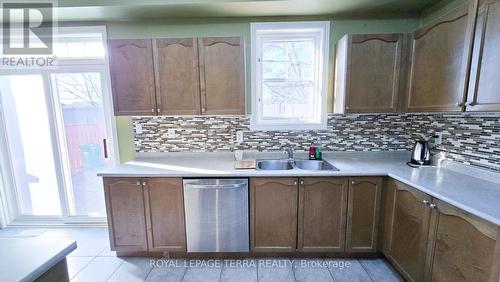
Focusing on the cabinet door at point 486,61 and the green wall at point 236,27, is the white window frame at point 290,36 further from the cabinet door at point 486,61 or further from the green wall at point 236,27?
the cabinet door at point 486,61

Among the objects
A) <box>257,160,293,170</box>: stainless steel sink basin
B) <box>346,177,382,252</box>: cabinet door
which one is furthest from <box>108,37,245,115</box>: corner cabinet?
<box>346,177,382,252</box>: cabinet door

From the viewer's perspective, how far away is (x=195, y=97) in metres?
2.23

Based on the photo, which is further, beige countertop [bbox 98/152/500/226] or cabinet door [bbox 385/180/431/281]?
cabinet door [bbox 385/180/431/281]

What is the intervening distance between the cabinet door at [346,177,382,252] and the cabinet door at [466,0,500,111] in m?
0.89

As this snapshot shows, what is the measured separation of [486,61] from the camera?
4.65ft

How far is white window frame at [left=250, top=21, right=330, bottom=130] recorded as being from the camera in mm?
2400

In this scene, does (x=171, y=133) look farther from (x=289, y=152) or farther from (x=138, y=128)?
(x=289, y=152)

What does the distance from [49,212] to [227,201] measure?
257 centimetres

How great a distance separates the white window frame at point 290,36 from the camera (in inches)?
94.5

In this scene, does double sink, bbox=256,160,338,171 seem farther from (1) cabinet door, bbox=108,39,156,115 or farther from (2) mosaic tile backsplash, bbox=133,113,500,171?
(1) cabinet door, bbox=108,39,156,115

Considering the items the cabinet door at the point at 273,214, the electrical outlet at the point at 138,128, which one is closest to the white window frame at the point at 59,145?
the electrical outlet at the point at 138,128

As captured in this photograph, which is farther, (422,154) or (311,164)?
(311,164)

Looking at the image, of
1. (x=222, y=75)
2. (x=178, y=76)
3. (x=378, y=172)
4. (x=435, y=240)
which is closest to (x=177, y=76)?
(x=178, y=76)

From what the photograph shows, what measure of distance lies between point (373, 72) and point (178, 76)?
1885 millimetres
